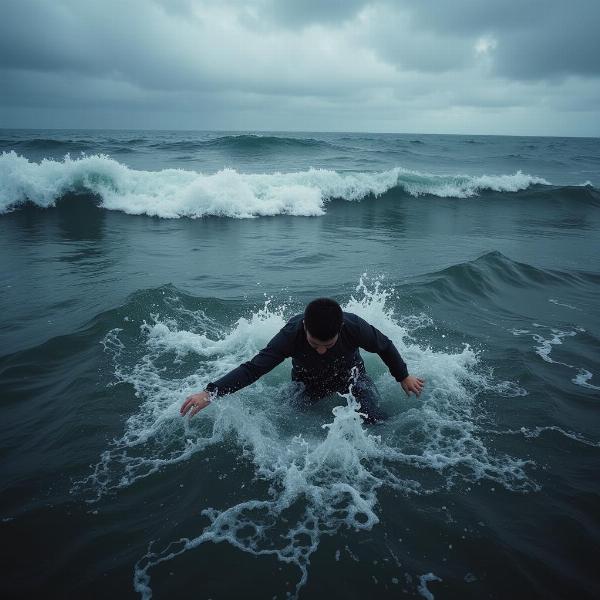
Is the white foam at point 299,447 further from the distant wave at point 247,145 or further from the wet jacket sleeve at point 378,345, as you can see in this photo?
the distant wave at point 247,145

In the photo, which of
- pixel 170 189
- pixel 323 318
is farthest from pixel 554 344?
pixel 170 189

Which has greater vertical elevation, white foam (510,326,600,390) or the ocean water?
white foam (510,326,600,390)

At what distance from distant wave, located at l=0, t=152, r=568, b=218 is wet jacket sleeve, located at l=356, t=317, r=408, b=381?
40.1 feet

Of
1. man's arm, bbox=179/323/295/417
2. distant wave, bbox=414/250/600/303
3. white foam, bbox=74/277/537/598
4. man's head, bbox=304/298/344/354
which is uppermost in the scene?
man's head, bbox=304/298/344/354

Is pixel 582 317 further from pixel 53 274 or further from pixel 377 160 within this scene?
pixel 377 160

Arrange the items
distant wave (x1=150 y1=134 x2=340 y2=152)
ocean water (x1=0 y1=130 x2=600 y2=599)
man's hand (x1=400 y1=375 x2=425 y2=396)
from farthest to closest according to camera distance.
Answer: distant wave (x1=150 y1=134 x2=340 y2=152), man's hand (x1=400 y1=375 x2=425 y2=396), ocean water (x1=0 y1=130 x2=600 y2=599)

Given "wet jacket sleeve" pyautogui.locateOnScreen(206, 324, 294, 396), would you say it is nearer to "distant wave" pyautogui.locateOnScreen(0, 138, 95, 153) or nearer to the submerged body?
the submerged body

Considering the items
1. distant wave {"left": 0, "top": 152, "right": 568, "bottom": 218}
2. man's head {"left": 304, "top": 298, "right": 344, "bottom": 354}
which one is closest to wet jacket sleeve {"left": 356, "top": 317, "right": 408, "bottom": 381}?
man's head {"left": 304, "top": 298, "right": 344, "bottom": 354}

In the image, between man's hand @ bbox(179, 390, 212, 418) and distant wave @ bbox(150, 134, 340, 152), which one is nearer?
man's hand @ bbox(179, 390, 212, 418)

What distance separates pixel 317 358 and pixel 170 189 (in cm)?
1488

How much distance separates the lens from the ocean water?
2752 millimetres

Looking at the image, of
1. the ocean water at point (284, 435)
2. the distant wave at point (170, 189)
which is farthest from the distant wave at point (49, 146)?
the ocean water at point (284, 435)

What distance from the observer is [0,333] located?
231 inches

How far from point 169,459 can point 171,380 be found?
1411 millimetres
